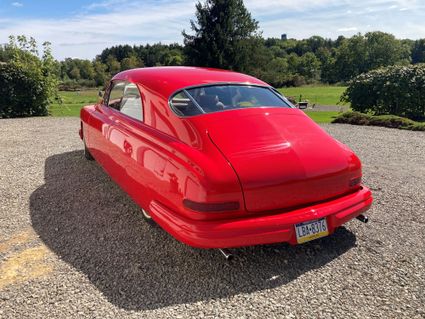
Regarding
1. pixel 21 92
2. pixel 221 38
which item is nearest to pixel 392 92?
pixel 21 92

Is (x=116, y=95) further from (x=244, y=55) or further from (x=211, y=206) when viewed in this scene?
(x=244, y=55)

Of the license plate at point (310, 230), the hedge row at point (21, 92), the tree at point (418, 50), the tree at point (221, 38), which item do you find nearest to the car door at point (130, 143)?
the license plate at point (310, 230)

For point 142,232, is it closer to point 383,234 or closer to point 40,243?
point 40,243

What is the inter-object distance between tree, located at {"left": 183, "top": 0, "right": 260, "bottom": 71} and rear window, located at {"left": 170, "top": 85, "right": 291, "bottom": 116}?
109 ft

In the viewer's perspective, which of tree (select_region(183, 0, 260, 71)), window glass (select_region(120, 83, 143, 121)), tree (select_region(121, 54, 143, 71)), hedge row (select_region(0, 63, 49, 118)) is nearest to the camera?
window glass (select_region(120, 83, 143, 121))

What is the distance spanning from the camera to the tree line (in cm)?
3675

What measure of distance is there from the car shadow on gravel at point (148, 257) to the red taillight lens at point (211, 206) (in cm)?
59

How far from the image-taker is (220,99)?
3490mm

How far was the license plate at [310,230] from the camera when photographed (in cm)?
272

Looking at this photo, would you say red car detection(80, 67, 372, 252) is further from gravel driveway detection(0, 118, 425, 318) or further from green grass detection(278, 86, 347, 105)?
green grass detection(278, 86, 347, 105)

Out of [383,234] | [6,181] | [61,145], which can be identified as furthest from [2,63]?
[383,234]

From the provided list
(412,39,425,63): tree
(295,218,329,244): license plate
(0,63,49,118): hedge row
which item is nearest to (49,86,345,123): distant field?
(0,63,49,118): hedge row

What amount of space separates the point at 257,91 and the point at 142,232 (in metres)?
1.94

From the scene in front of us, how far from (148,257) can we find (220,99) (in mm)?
1638
